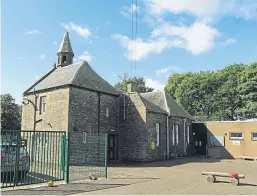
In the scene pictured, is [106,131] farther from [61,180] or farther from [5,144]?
[5,144]

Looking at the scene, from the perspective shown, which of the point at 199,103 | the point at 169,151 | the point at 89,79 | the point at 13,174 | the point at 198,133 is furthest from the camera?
the point at 199,103

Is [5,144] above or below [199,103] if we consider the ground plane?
below

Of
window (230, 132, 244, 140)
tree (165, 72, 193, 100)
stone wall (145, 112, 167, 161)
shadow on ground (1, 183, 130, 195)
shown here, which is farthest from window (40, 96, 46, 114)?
tree (165, 72, 193, 100)

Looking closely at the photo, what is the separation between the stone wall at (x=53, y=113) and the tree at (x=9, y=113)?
73.8 ft

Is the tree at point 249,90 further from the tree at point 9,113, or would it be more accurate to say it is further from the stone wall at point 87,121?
the tree at point 9,113

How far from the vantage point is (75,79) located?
21688mm

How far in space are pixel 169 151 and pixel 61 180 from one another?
1566 centimetres

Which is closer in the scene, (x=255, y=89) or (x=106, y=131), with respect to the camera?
(x=106, y=131)

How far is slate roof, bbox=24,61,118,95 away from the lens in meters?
22.0

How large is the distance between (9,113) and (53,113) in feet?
90.6

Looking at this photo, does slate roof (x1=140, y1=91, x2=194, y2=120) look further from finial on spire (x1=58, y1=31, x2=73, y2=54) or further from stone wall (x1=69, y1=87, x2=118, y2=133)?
finial on spire (x1=58, y1=31, x2=73, y2=54)

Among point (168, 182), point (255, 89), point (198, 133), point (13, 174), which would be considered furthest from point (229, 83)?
point (13, 174)

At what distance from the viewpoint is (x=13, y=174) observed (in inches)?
428

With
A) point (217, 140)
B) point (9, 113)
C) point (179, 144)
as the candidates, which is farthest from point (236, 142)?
point (9, 113)
